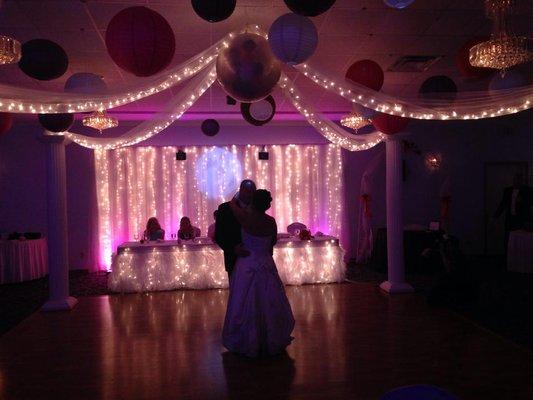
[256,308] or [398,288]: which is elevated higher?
[256,308]

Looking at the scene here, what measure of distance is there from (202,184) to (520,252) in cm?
645

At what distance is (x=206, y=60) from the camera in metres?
4.28

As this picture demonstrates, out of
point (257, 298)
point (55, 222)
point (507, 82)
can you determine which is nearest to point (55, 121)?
point (55, 222)

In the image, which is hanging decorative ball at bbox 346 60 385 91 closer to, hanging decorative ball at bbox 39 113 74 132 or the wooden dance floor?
the wooden dance floor

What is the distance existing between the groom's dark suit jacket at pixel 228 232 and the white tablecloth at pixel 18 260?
5.63 m

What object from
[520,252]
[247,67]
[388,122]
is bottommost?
[520,252]

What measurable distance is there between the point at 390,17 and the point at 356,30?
0.40m

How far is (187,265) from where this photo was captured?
23.1ft

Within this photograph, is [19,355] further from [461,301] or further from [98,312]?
[461,301]

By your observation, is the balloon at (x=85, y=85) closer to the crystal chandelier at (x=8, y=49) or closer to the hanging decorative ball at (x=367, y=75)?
the crystal chandelier at (x=8, y=49)

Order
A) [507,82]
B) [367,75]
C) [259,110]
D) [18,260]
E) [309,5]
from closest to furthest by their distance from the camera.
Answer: [309,5] → [507,82] → [367,75] → [259,110] → [18,260]

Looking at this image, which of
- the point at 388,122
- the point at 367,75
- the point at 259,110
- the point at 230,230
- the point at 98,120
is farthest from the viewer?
the point at 98,120

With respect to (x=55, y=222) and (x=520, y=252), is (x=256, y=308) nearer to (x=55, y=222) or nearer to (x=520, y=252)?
(x=55, y=222)

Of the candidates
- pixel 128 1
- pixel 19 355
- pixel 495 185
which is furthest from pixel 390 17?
pixel 495 185
